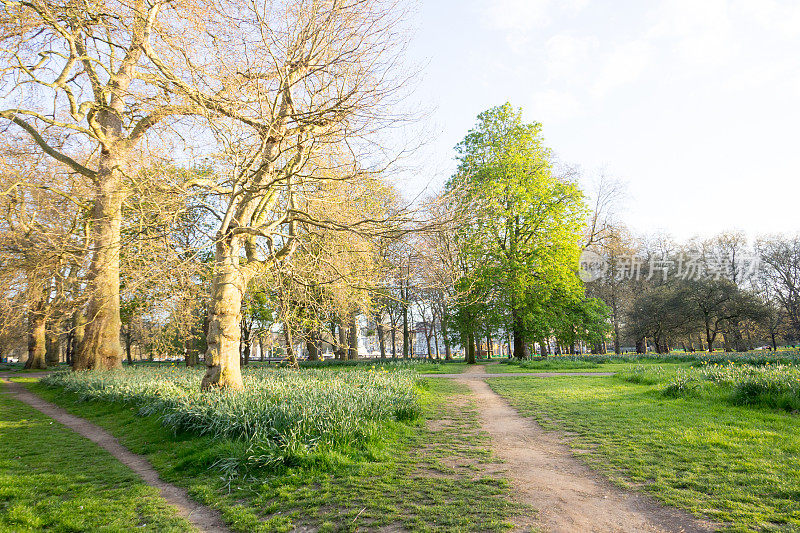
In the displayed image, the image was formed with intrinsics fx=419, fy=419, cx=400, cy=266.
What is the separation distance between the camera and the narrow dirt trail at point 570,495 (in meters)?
3.57

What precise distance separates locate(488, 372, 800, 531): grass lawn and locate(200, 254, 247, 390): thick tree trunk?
6088mm

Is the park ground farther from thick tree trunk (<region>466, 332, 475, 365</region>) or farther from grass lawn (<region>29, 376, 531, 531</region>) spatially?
thick tree trunk (<region>466, 332, 475, 365</region>)

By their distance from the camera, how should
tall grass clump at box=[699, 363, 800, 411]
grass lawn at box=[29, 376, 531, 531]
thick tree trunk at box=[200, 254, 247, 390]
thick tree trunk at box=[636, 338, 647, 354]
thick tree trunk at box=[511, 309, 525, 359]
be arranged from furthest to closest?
thick tree trunk at box=[636, 338, 647, 354] < thick tree trunk at box=[511, 309, 525, 359] < thick tree trunk at box=[200, 254, 247, 390] < tall grass clump at box=[699, 363, 800, 411] < grass lawn at box=[29, 376, 531, 531]

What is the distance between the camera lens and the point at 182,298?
304 inches

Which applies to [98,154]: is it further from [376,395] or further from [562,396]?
[562,396]

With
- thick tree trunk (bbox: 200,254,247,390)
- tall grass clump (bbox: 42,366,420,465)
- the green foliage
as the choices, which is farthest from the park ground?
the green foliage

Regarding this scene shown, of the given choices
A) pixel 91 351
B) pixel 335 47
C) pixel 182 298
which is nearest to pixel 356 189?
pixel 335 47

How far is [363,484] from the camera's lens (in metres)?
4.58

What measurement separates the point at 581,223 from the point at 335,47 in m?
19.1

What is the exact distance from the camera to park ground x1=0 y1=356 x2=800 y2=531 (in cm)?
375

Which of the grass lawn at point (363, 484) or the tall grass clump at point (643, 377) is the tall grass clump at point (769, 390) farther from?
the grass lawn at point (363, 484)

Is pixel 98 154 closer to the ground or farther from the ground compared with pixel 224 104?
farther from the ground

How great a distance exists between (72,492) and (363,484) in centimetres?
323

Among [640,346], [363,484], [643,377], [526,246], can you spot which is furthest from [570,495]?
[640,346]
